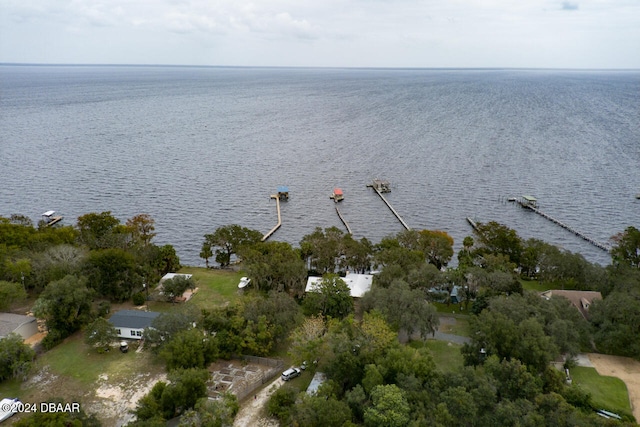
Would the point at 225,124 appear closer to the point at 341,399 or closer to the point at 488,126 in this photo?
the point at 488,126

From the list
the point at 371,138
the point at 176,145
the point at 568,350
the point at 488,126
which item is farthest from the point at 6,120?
the point at 568,350

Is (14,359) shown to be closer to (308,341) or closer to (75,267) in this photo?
(75,267)

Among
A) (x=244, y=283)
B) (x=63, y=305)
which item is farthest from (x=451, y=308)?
(x=63, y=305)

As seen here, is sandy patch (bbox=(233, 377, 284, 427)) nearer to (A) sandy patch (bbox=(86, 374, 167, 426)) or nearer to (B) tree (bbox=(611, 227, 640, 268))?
(A) sandy patch (bbox=(86, 374, 167, 426))

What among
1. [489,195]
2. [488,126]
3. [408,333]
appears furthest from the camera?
[488,126]

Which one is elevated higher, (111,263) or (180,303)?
(111,263)

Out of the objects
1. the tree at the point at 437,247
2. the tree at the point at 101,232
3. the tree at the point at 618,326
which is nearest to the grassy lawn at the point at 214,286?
the tree at the point at 101,232

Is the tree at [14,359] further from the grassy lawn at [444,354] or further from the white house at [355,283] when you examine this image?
the grassy lawn at [444,354]
